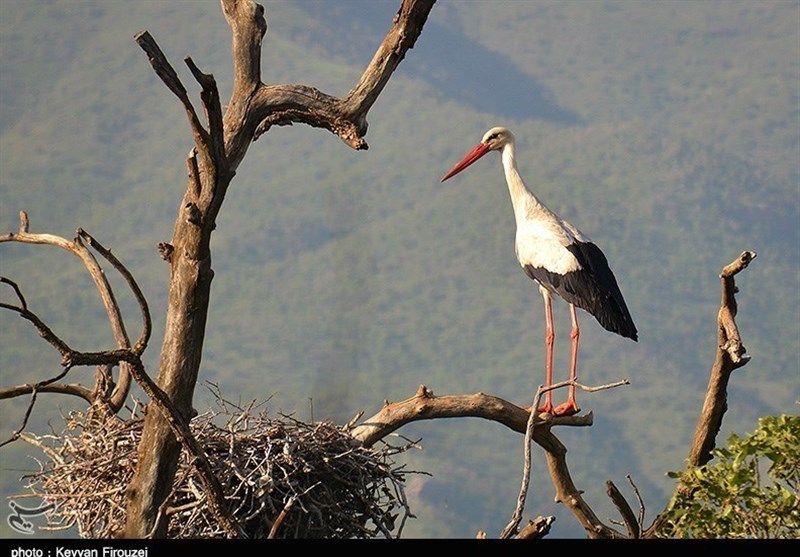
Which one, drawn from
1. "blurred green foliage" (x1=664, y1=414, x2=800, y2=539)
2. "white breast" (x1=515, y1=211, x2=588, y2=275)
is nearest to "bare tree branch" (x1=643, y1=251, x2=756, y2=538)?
"blurred green foliage" (x1=664, y1=414, x2=800, y2=539)

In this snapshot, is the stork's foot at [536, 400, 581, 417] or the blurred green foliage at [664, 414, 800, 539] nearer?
the blurred green foliage at [664, 414, 800, 539]

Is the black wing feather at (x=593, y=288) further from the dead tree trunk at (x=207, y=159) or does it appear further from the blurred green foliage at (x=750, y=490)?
the dead tree trunk at (x=207, y=159)

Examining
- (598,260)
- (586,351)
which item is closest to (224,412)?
(598,260)

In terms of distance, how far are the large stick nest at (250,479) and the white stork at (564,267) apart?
5.83ft

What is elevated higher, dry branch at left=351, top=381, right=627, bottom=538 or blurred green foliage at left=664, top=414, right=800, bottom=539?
dry branch at left=351, top=381, right=627, bottom=538

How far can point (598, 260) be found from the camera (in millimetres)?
7539

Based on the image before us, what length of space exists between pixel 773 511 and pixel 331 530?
1.75m

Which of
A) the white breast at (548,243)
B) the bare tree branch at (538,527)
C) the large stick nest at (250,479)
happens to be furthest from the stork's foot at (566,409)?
the bare tree branch at (538,527)

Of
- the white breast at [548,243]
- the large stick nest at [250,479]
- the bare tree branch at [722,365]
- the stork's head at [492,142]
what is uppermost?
the stork's head at [492,142]

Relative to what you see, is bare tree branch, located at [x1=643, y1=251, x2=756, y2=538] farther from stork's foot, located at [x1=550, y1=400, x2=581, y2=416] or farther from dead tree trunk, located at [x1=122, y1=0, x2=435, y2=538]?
dead tree trunk, located at [x1=122, y1=0, x2=435, y2=538]

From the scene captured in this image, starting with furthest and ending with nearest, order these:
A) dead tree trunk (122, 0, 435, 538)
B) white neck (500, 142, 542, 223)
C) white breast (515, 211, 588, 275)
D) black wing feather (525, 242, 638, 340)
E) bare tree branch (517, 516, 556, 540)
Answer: white neck (500, 142, 542, 223) → white breast (515, 211, 588, 275) → black wing feather (525, 242, 638, 340) → dead tree trunk (122, 0, 435, 538) → bare tree branch (517, 516, 556, 540)

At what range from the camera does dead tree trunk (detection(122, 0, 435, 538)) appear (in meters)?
4.27

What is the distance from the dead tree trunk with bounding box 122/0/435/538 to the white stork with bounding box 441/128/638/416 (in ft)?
9.12

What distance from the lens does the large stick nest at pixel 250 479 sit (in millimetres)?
5020
